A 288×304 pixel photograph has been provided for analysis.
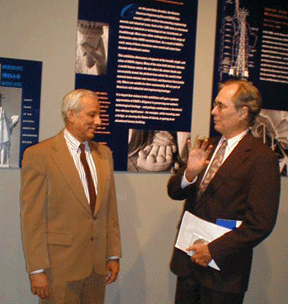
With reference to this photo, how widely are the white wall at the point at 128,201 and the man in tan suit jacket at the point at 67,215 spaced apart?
1.80ft

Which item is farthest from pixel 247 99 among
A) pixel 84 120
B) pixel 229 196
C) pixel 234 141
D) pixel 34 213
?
pixel 34 213

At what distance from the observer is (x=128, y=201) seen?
2.86 metres

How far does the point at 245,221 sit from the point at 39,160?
1092mm

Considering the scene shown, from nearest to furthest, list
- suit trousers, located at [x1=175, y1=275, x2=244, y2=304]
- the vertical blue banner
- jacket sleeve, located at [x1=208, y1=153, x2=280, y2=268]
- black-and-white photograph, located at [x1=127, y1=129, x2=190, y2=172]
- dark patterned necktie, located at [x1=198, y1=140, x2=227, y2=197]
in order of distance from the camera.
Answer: jacket sleeve, located at [x1=208, y1=153, x2=280, y2=268]
suit trousers, located at [x1=175, y1=275, x2=244, y2=304]
dark patterned necktie, located at [x1=198, y1=140, x2=227, y2=197]
the vertical blue banner
black-and-white photograph, located at [x1=127, y1=129, x2=190, y2=172]

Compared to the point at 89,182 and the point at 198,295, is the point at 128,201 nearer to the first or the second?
the point at 89,182

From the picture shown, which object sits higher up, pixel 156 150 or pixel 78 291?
pixel 156 150

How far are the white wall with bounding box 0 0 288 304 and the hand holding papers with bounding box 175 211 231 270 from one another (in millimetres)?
767

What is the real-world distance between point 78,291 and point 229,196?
96 cm

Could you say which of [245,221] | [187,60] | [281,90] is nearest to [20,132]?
[187,60]

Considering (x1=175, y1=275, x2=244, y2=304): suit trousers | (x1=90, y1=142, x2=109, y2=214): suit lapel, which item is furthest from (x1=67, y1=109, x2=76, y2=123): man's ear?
(x1=175, y1=275, x2=244, y2=304): suit trousers

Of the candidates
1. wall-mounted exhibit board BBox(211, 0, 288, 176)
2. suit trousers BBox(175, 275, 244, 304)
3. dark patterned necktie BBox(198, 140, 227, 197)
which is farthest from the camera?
wall-mounted exhibit board BBox(211, 0, 288, 176)

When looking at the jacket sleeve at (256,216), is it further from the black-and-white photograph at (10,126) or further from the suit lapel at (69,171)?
the black-and-white photograph at (10,126)

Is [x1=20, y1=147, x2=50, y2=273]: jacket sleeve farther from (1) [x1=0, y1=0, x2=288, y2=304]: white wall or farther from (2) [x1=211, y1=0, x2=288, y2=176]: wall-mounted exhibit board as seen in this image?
(2) [x1=211, y1=0, x2=288, y2=176]: wall-mounted exhibit board

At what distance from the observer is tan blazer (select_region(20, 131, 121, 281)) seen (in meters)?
2.00
